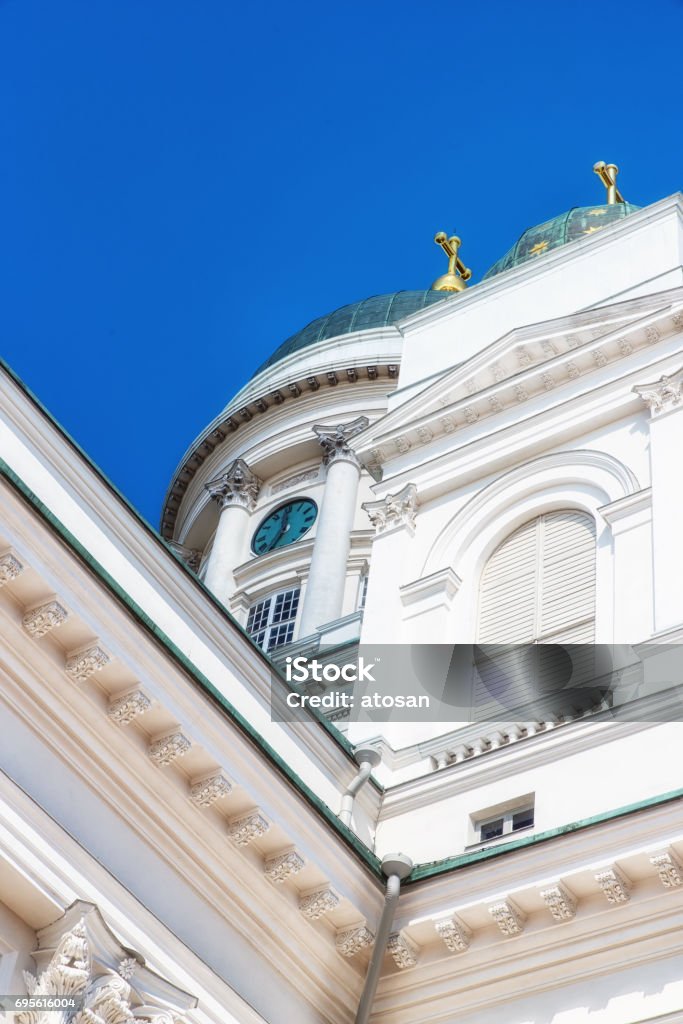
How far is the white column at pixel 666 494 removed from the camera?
18.7m

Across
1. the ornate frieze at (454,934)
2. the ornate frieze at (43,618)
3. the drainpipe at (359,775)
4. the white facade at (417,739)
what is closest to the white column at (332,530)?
the white facade at (417,739)

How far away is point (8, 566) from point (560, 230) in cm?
1722

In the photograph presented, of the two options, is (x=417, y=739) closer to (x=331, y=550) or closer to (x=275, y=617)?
(x=331, y=550)

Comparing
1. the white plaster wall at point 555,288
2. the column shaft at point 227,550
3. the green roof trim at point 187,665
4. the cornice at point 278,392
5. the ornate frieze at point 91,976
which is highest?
the cornice at point 278,392

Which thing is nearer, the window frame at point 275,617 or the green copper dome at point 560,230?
the green copper dome at point 560,230

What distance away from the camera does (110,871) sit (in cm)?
1395

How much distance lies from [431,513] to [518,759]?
17.3ft

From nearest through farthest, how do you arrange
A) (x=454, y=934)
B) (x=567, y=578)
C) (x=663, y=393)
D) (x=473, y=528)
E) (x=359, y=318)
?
1. (x=454, y=934)
2. (x=567, y=578)
3. (x=663, y=393)
4. (x=473, y=528)
5. (x=359, y=318)

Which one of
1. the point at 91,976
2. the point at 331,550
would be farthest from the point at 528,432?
the point at 331,550

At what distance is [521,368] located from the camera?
23031 mm

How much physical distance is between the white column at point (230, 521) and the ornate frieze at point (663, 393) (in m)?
16.8

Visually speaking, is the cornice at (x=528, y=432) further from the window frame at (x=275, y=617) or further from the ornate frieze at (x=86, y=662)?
the window frame at (x=275, y=617)

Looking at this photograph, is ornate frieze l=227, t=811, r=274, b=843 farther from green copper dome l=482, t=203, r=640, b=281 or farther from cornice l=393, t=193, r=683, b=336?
green copper dome l=482, t=203, r=640, b=281

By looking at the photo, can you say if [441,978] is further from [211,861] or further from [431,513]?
[431,513]
